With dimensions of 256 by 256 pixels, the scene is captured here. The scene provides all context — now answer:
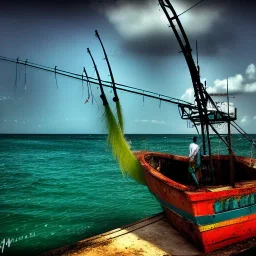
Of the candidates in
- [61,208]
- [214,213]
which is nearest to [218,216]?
[214,213]

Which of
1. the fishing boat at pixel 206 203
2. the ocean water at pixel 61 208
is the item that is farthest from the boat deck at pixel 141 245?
the ocean water at pixel 61 208

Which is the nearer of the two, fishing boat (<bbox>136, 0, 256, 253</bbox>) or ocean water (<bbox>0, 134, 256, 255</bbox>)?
fishing boat (<bbox>136, 0, 256, 253</bbox>)

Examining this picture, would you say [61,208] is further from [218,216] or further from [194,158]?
[218,216]

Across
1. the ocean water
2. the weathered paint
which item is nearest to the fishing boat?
the weathered paint

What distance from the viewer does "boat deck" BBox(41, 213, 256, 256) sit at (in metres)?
5.38

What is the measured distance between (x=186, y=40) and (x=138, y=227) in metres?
5.33

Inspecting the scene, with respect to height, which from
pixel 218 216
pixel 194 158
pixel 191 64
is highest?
pixel 191 64

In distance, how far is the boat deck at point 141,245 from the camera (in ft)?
17.7

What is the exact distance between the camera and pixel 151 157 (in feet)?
30.1

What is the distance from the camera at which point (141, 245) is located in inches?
225

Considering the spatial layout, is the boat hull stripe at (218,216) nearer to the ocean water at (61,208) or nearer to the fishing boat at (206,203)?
the fishing boat at (206,203)

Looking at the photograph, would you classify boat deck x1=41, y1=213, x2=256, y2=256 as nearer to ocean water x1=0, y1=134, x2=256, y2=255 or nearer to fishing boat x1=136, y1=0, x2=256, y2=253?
fishing boat x1=136, y1=0, x2=256, y2=253

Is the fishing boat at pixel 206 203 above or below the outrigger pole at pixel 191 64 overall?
below

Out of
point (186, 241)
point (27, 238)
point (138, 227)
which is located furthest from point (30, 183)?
point (186, 241)
